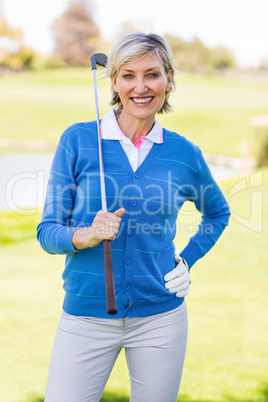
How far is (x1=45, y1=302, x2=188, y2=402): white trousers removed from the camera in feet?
5.44

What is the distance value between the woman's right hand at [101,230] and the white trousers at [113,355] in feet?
0.98

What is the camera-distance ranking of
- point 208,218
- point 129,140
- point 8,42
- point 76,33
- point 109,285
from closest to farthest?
point 109,285 < point 129,140 < point 208,218 < point 8,42 < point 76,33

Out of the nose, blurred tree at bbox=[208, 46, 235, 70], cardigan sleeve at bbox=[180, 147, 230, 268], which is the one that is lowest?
cardigan sleeve at bbox=[180, 147, 230, 268]

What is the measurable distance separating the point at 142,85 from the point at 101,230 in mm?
527

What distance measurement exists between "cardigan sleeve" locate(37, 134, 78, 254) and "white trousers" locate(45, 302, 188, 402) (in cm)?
28

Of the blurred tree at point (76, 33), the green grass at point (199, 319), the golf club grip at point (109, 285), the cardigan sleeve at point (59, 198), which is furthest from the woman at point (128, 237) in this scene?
the blurred tree at point (76, 33)

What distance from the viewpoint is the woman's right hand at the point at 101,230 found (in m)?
1.50

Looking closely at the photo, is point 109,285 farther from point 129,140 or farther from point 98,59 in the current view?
point 98,59

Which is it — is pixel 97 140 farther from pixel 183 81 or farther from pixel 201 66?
pixel 201 66

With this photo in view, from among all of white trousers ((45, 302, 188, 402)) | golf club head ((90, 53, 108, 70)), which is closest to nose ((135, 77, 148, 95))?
golf club head ((90, 53, 108, 70))

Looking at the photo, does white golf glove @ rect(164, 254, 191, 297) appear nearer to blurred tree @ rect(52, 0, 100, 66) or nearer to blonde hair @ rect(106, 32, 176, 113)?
blonde hair @ rect(106, 32, 176, 113)

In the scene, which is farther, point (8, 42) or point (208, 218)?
point (8, 42)

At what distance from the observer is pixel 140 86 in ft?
5.65

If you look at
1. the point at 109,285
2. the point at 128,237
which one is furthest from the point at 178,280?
the point at 109,285
